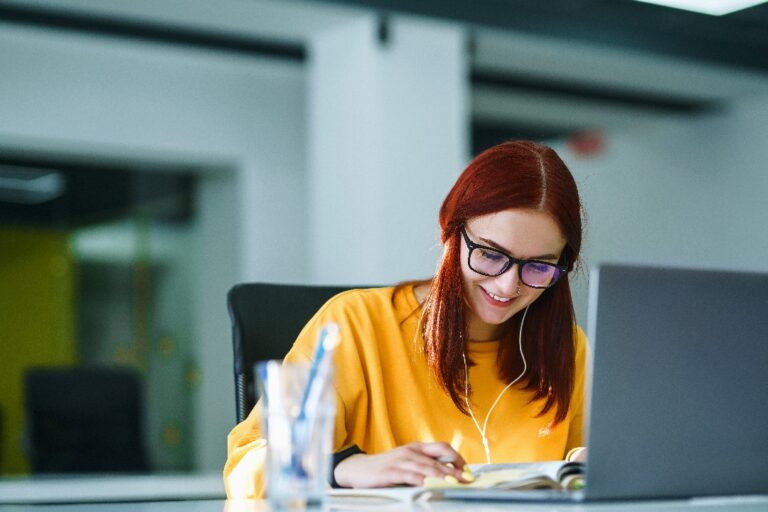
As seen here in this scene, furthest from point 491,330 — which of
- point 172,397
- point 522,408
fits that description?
point 172,397

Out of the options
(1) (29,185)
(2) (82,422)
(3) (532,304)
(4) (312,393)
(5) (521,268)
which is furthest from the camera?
(1) (29,185)

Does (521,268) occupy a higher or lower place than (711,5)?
lower

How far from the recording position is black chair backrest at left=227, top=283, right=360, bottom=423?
1805mm

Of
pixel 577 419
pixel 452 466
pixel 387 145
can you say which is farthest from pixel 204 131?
pixel 452 466

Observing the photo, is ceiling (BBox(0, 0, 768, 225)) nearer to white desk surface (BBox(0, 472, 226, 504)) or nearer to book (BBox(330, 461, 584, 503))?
white desk surface (BBox(0, 472, 226, 504))

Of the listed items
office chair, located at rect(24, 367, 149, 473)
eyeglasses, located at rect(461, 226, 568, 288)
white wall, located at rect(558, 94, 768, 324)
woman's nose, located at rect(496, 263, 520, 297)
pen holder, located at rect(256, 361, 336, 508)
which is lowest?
office chair, located at rect(24, 367, 149, 473)

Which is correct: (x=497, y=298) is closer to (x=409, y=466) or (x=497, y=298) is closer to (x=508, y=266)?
(x=508, y=266)

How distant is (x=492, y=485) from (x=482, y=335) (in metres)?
0.58

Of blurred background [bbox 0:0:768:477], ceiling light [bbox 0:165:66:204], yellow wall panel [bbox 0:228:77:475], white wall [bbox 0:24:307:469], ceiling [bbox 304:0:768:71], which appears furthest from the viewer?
yellow wall panel [bbox 0:228:77:475]

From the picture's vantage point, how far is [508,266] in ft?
5.49

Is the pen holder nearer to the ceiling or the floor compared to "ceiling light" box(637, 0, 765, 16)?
nearer to the floor

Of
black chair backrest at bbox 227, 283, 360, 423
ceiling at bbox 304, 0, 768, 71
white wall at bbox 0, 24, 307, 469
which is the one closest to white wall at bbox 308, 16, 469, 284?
white wall at bbox 0, 24, 307, 469

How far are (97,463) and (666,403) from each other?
320 centimetres

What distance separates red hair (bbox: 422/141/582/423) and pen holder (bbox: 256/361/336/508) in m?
0.66
